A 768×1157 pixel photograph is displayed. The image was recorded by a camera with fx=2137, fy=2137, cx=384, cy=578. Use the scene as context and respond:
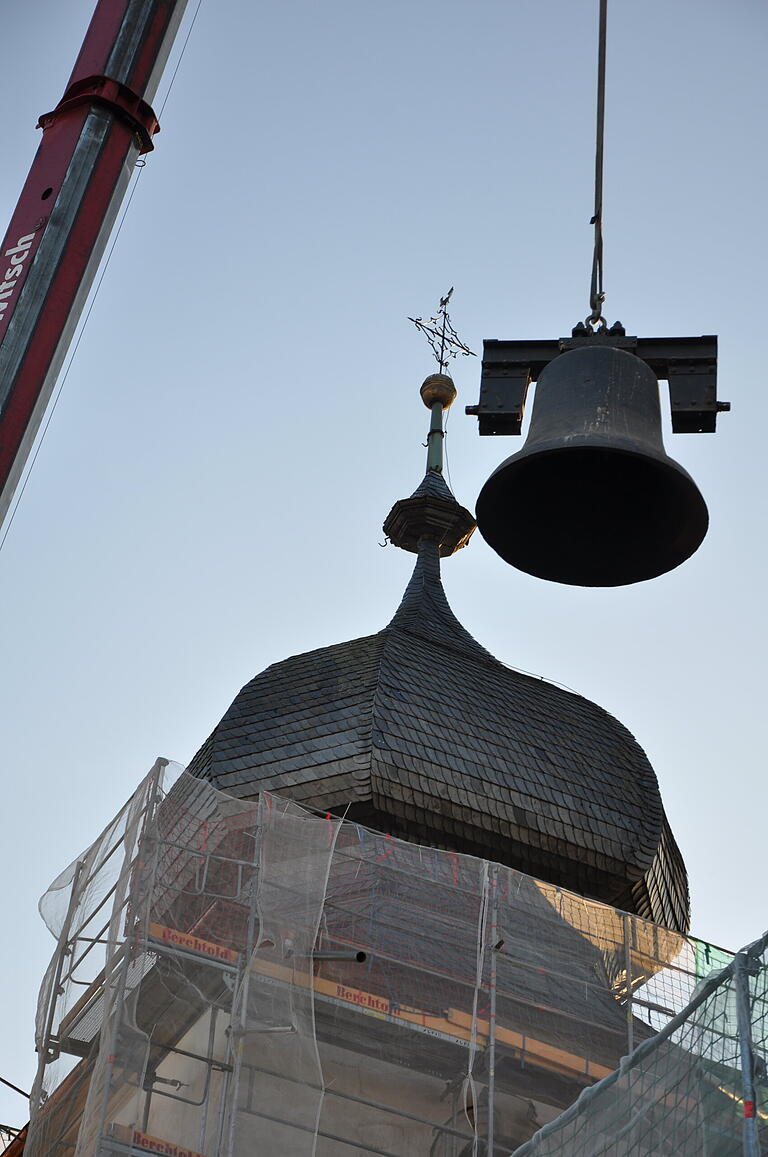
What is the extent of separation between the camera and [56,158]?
488 inches

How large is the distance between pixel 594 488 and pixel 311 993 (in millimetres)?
7559

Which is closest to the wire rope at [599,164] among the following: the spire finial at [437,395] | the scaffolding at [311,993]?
the scaffolding at [311,993]

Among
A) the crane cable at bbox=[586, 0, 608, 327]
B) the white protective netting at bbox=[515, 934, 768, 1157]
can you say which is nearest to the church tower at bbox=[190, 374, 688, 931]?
the white protective netting at bbox=[515, 934, 768, 1157]

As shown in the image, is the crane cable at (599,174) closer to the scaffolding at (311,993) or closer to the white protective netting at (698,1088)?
the white protective netting at (698,1088)

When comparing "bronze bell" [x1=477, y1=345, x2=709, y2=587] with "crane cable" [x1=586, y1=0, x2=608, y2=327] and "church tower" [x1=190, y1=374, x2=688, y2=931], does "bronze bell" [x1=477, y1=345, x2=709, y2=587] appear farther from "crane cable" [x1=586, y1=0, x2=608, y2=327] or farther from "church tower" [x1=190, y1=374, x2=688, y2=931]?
"church tower" [x1=190, y1=374, x2=688, y2=931]

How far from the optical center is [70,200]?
11.9 metres

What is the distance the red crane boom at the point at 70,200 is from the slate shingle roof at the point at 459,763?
9.70 m

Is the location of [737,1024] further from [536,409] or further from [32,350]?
[32,350]

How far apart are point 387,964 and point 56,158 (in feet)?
22.9

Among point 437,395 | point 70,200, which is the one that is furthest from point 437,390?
point 70,200

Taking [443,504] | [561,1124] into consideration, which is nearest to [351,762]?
[443,504]

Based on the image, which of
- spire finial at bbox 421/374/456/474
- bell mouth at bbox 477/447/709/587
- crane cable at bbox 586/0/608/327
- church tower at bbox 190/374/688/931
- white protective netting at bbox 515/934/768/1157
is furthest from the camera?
spire finial at bbox 421/374/456/474

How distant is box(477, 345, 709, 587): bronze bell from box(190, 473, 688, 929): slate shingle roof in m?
13.0

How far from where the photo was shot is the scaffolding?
14812mm
